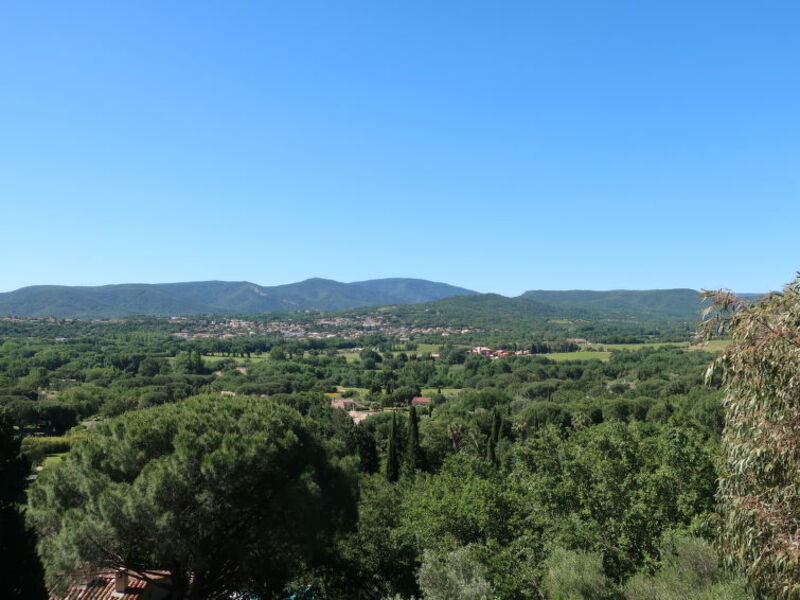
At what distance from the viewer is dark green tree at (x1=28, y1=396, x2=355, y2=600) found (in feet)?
29.9

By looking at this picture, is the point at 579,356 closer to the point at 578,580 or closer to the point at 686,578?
the point at 686,578

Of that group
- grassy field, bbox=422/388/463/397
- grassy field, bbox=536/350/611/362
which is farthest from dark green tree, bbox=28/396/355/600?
grassy field, bbox=536/350/611/362

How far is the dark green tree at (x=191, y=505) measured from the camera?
912 cm

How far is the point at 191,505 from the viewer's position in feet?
31.2

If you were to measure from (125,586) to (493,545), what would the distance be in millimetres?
8175

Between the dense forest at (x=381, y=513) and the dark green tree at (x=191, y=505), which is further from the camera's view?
the dark green tree at (x=191, y=505)

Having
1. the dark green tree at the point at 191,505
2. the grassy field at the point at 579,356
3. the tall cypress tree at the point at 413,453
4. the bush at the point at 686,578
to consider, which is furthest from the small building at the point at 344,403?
the bush at the point at 686,578

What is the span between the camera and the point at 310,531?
9961mm

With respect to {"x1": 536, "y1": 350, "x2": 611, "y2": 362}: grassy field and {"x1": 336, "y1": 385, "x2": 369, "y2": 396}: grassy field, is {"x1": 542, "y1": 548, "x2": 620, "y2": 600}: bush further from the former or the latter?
{"x1": 536, "y1": 350, "x2": 611, "y2": 362}: grassy field

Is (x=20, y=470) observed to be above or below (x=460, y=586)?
above

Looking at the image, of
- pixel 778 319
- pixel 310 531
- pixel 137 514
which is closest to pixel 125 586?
pixel 137 514

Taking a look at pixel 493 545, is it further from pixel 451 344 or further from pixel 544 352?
pixel 451 344

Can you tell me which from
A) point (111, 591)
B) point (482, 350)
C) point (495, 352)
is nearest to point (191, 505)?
point (111, 591)

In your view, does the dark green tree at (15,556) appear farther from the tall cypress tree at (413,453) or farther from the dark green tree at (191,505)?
the tall cypress tree at (413,453)
